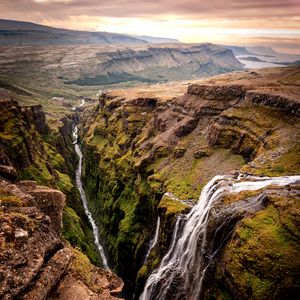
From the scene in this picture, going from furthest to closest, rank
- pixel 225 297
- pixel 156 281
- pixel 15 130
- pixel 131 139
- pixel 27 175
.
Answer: pixel 131 139, pixel 15 130, pixel 27 175, pixel 156 281, pixel 225 297

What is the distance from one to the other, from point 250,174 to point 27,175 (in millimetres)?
48110

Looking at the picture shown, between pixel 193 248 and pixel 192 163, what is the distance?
26943 millimetres

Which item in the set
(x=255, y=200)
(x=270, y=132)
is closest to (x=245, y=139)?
(x=270, y=132)

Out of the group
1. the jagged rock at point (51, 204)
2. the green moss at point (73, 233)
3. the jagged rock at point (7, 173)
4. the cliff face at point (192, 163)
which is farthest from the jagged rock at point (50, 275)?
the green moss at point (73, 233)

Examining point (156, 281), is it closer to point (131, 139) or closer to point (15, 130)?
point (15, 130)

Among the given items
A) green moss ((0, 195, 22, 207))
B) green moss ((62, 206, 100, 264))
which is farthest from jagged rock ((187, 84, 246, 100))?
green moss ((0, 195, 22, 207))

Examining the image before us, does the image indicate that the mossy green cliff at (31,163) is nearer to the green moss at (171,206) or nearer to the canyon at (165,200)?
the canyon at (165,200)

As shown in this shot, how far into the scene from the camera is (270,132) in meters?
63.9

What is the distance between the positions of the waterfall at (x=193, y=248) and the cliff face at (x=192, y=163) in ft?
7.71

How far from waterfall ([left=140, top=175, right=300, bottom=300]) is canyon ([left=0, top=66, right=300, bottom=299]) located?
28 centimetres

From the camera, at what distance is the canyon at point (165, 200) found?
31188 millimetres

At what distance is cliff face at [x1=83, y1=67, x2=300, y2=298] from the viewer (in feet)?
140

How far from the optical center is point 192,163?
72250 millimetres

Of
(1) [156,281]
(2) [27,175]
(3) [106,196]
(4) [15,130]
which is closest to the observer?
(1) [156,281]
